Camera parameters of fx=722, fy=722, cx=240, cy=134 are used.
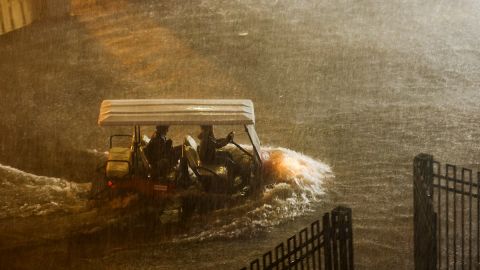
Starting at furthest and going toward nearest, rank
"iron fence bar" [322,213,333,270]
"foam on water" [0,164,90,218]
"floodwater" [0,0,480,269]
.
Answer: "foam on water" [0,164,90,218], "floodwater" [0,0,480,269], "iron fence bar" [322,213,333,270]

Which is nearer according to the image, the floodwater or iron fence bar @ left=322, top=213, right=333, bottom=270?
iron fence bar @ left=322, top=213, right=333, bottom=270

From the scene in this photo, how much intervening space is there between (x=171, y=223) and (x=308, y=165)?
2.92 meters

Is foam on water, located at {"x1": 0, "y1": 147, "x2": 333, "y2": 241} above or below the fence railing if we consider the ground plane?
below

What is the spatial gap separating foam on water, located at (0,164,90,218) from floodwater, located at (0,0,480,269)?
0.11 ft

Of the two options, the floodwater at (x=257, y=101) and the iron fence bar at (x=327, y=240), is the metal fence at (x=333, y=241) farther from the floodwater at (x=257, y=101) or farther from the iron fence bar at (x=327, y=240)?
the floodwater at (x=257, y=101)

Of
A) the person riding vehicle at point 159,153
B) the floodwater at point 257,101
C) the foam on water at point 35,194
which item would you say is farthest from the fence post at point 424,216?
the foam on water at point 35,194

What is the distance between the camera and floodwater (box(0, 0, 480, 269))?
10508mm

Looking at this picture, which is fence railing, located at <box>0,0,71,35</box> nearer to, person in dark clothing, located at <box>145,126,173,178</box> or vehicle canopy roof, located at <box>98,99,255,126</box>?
vehicle canopy roof, located at <box>98,99,255,126</box>

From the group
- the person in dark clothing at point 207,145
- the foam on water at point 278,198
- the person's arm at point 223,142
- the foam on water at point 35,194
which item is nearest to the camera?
the foam on water at point 278,198

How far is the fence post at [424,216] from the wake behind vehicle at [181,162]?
9.96 ft

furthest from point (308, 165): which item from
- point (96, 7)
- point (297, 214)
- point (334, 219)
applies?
point (96, 7)

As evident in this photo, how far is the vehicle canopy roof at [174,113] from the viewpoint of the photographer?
34.6 feet

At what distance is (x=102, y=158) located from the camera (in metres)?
13.2

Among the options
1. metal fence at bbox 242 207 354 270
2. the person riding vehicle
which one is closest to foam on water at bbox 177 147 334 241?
the person riding vehicle
